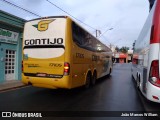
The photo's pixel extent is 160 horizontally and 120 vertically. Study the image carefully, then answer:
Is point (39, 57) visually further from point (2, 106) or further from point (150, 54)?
point (150, 54)

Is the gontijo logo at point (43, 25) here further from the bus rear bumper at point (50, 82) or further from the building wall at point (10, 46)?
the building wall at point (10, 46)

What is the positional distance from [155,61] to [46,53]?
4648mm

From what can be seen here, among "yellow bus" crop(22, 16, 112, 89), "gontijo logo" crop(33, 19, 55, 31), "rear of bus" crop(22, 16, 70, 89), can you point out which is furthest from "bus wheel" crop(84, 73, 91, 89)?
"gontijo logo" crop(33, 19, 55, 31)

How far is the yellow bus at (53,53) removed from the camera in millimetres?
9109

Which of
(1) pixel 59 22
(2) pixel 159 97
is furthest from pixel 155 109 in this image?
(1) pixel 59 22

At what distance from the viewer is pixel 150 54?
22.0 ft

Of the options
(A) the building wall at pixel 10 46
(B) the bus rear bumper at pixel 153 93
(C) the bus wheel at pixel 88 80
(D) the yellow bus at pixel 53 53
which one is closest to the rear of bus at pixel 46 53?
(D) the yellow bus at pixel 53 53

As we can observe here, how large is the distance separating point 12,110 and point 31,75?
264cm

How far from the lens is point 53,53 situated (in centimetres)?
931

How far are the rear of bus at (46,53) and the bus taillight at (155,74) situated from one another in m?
3.54

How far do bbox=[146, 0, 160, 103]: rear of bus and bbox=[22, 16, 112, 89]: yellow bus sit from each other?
3498mm

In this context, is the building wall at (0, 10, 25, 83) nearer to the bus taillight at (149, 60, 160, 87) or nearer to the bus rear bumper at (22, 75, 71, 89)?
the bus rear bumper at (22, 75, 71, 89)

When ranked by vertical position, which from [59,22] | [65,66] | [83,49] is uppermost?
[59,22]

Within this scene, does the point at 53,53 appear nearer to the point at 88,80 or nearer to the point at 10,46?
the point at 88,80
